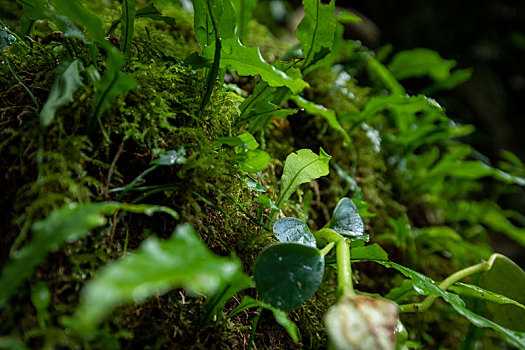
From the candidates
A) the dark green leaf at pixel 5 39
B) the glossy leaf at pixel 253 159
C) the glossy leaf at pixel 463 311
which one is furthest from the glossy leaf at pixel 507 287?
the dark green leaf at pixel 5 39

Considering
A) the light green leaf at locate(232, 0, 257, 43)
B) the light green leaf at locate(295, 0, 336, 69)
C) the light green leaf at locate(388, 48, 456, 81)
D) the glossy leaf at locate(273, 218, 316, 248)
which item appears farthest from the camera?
the light green leaf at locate(388, 48, 456, 81)

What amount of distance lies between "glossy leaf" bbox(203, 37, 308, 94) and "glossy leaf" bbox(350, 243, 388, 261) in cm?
36

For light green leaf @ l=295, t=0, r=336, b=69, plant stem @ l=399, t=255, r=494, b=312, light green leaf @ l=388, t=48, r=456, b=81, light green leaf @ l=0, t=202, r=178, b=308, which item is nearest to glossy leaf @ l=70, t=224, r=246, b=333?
light green leaf @ l=0, t=202, r=178, b=308

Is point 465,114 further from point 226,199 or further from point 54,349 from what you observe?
point 54,349

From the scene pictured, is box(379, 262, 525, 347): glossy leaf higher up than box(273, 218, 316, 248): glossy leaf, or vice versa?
box(273, 218, 316, 248): glossy leaf

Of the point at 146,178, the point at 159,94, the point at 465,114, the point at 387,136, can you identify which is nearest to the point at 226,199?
the point at 146,178

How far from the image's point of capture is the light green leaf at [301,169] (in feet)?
2.51

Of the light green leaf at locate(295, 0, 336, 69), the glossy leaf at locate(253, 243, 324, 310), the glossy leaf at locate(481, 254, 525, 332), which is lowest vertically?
the glossy leaf at locate(481, 254, 525, 332)

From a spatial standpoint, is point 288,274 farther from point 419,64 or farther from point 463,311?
point 419,64

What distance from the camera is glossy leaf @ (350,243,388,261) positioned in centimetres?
71

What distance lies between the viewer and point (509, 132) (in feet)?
10.4

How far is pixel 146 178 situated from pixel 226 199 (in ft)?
0.57

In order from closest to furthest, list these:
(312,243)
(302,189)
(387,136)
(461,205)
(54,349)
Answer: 1. (54,349)
2. (312,243)
3. (302,189)
4. (387,136)
5. (461,205)

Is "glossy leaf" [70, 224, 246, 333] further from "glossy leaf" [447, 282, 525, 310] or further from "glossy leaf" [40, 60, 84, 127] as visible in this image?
"glossy leaf" [447, 282, 525, 310]
